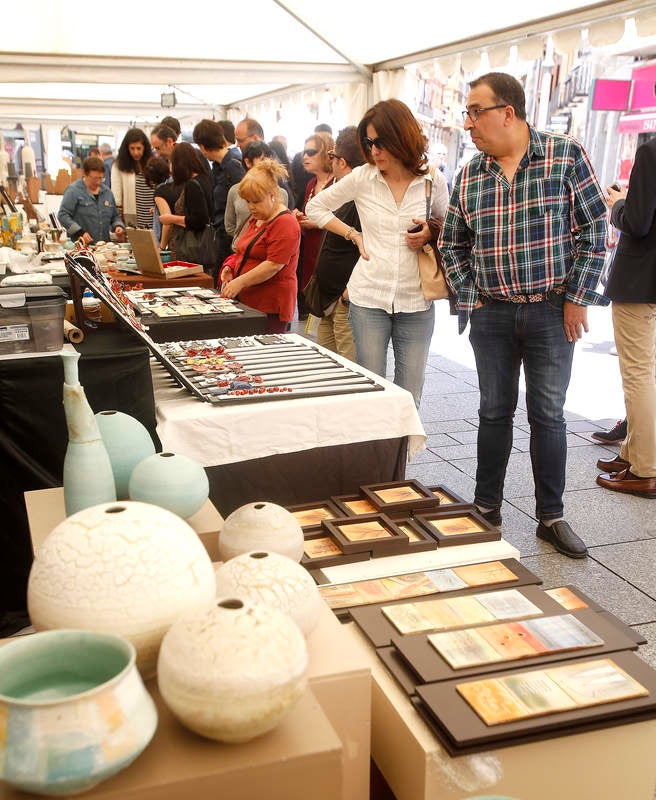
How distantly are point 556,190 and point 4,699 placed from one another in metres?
2.06

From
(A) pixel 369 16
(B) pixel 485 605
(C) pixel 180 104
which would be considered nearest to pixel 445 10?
(A) pixel 369 16

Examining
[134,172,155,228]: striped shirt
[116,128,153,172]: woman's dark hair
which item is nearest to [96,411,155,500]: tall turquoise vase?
[134,172,155,228]: striped shirt

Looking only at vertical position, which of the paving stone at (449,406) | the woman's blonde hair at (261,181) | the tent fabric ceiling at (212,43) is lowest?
the paving stone at (449,406)

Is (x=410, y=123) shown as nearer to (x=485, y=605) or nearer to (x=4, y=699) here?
(x=485, y=605)

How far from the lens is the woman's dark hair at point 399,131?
2572 mm

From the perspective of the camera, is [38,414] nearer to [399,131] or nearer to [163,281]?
[399,131]

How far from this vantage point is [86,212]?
605 cm

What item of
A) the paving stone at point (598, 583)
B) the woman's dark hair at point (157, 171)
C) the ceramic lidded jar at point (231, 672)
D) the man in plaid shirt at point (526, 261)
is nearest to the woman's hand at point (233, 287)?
the man in plaid shirt at point (526, 261)

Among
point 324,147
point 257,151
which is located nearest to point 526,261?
point 324,147

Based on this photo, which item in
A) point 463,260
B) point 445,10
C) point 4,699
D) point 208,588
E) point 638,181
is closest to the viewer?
point 4,699

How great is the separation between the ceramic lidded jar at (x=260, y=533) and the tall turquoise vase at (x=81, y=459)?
23 cm

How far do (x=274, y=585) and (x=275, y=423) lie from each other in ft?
3.56

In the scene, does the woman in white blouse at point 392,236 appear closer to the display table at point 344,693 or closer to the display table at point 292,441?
the display table at point 292,441

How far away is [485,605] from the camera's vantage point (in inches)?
55.9
